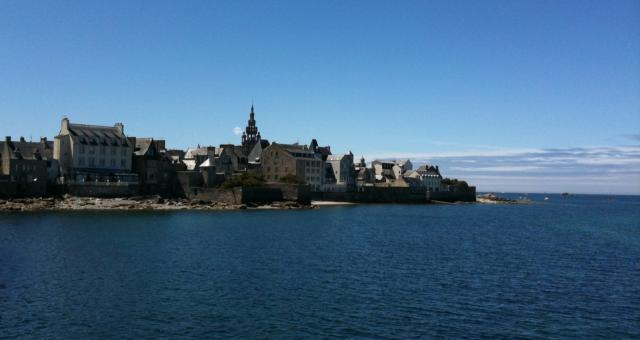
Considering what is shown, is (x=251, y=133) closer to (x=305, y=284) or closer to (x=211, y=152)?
(x=211, y=152)

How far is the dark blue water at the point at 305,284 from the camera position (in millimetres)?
24516

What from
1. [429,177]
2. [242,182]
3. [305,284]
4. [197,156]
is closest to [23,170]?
[242,182]

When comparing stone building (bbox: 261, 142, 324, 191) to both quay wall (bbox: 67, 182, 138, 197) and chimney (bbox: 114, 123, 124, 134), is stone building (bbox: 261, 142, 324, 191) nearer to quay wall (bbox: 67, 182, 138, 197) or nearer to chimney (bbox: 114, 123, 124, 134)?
chimney (bbox: 114, 123, 124, 134)

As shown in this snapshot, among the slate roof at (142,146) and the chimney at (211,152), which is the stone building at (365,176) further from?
the slate roof at (142,146)

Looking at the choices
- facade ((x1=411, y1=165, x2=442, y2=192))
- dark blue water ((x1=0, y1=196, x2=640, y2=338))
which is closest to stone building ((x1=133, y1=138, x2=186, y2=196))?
dark blue water ((x1=0, y1=196, x2=640, y2=338))

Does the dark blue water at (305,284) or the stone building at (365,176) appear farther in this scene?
the stone building at (365,176)

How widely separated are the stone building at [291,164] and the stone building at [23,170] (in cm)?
4264

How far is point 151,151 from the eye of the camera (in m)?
98.1

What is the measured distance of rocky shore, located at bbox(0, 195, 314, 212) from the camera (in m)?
78.2

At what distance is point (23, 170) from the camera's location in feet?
273

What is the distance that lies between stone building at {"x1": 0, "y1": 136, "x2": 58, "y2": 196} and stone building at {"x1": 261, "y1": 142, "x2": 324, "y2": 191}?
42.6m

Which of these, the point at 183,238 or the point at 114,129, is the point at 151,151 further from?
the point at 183,238

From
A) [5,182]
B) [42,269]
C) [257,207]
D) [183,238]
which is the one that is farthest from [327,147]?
[42,269]

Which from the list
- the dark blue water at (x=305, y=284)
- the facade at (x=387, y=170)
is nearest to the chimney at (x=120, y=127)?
the dark blue water at (x=305, y=284)
